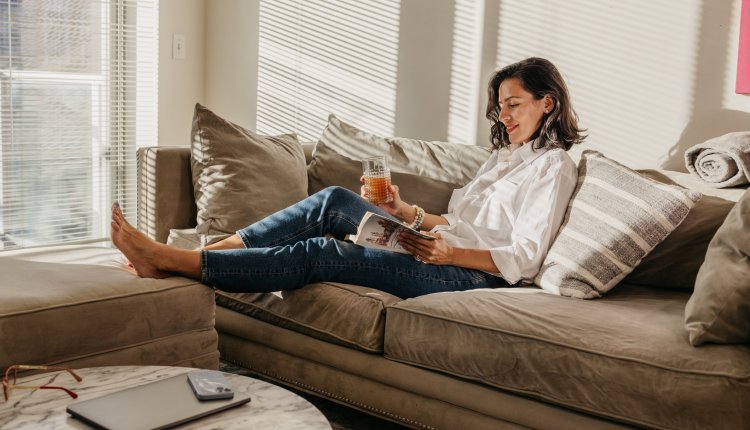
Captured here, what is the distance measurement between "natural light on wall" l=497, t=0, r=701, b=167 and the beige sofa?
707 mm

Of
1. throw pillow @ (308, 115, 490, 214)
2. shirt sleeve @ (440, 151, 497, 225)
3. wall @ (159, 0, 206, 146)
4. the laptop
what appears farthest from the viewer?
wall @ (159, 0, 206, 146)

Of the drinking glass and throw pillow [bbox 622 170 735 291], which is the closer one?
throw pillow [bbox 622 170 735 291]

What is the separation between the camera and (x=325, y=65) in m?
3.81

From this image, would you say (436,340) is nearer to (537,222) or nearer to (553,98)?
(537,222)

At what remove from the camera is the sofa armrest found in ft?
9.73

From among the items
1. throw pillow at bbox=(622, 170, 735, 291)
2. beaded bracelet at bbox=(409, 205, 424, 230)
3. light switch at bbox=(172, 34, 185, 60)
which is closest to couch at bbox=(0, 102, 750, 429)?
throw pillow at bbox=(622, 170, 735, 291)

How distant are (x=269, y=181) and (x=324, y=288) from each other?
744 mm

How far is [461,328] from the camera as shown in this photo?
2.03m

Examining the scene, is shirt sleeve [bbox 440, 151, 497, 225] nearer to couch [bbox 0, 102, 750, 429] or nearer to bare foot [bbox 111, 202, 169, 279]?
couch [bbox 0, 102, 750, 429]

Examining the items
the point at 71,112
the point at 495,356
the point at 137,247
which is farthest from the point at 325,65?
the point at 495,356

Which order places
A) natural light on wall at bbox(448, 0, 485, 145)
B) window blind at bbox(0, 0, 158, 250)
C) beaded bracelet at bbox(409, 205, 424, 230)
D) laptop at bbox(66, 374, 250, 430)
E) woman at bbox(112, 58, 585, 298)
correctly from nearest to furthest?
laptop at bbox(66, 374, 250, 430) → woman at bbox(112, 58, 585, 298) → beaded bracelet at bbox(409, 205, 424, 230) → natural light on wall at bbox(448, 0, 485, 145) → window blind at bbox(0, 0, 158, 250)

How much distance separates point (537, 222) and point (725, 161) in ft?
1.97

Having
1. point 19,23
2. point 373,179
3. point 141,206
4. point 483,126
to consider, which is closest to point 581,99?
point 483,126

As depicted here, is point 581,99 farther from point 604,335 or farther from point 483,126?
point 604,335
